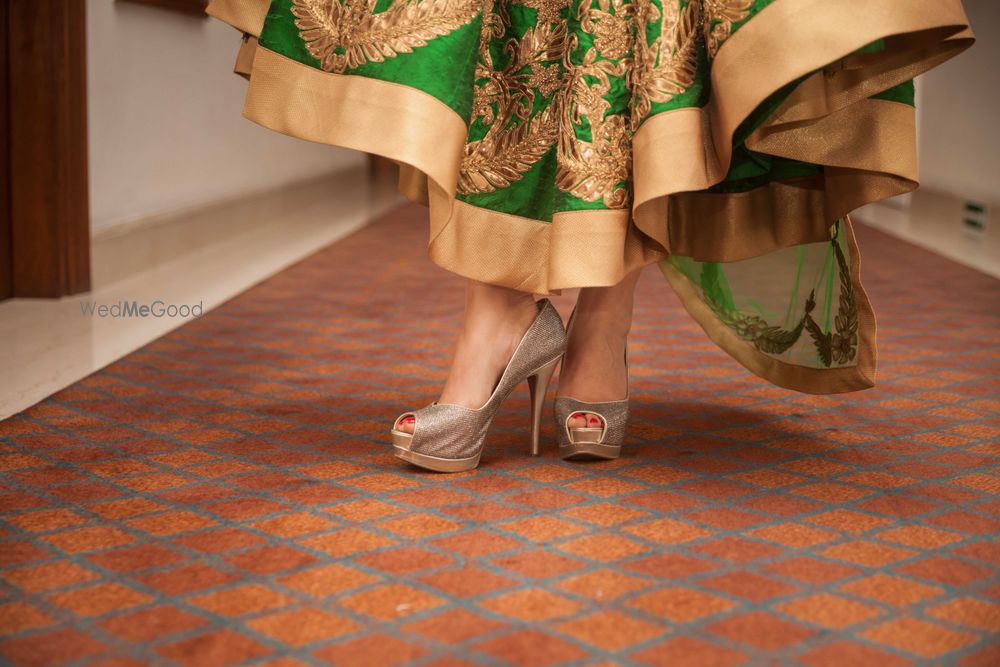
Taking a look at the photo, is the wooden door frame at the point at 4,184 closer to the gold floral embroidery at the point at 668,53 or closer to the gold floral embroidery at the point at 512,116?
the gold floral embroidery at the point at 512,116

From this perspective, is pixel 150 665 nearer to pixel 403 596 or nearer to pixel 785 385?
pixel 403 596

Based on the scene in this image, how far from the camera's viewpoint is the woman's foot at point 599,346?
4.22 feet

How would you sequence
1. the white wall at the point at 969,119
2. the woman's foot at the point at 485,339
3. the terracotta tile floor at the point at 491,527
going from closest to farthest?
1. the terracotta tile floor at the point at 491,527
2. the woman's foot at the point at 485,339
3. the white wall at the point at 969,119

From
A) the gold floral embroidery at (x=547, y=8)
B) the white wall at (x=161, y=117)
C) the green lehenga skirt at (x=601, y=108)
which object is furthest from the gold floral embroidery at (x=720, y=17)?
the white wall at (x=161, y=117)

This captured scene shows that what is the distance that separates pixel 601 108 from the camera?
110 cm

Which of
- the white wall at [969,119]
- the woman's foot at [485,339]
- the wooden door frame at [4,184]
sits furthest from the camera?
the white wall at [969,119]

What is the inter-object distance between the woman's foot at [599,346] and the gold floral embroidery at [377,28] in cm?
39

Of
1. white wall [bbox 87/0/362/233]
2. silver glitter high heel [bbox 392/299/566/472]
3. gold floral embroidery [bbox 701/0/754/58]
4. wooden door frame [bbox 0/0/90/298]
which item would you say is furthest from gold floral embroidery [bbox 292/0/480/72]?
white wall [bbox 87/0/362/233]

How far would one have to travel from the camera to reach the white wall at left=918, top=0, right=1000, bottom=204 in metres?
3.89

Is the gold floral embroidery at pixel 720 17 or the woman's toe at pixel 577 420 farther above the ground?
the gold floral embroidery at pixel 720 17

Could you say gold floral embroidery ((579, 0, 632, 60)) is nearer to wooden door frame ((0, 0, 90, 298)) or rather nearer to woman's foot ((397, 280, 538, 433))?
woman's foot ((397, 280, 538, 433))

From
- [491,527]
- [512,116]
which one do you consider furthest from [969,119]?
[491,527]

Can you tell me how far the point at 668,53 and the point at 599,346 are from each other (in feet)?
1.26

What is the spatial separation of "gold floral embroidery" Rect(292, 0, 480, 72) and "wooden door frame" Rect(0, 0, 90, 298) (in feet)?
4.92
